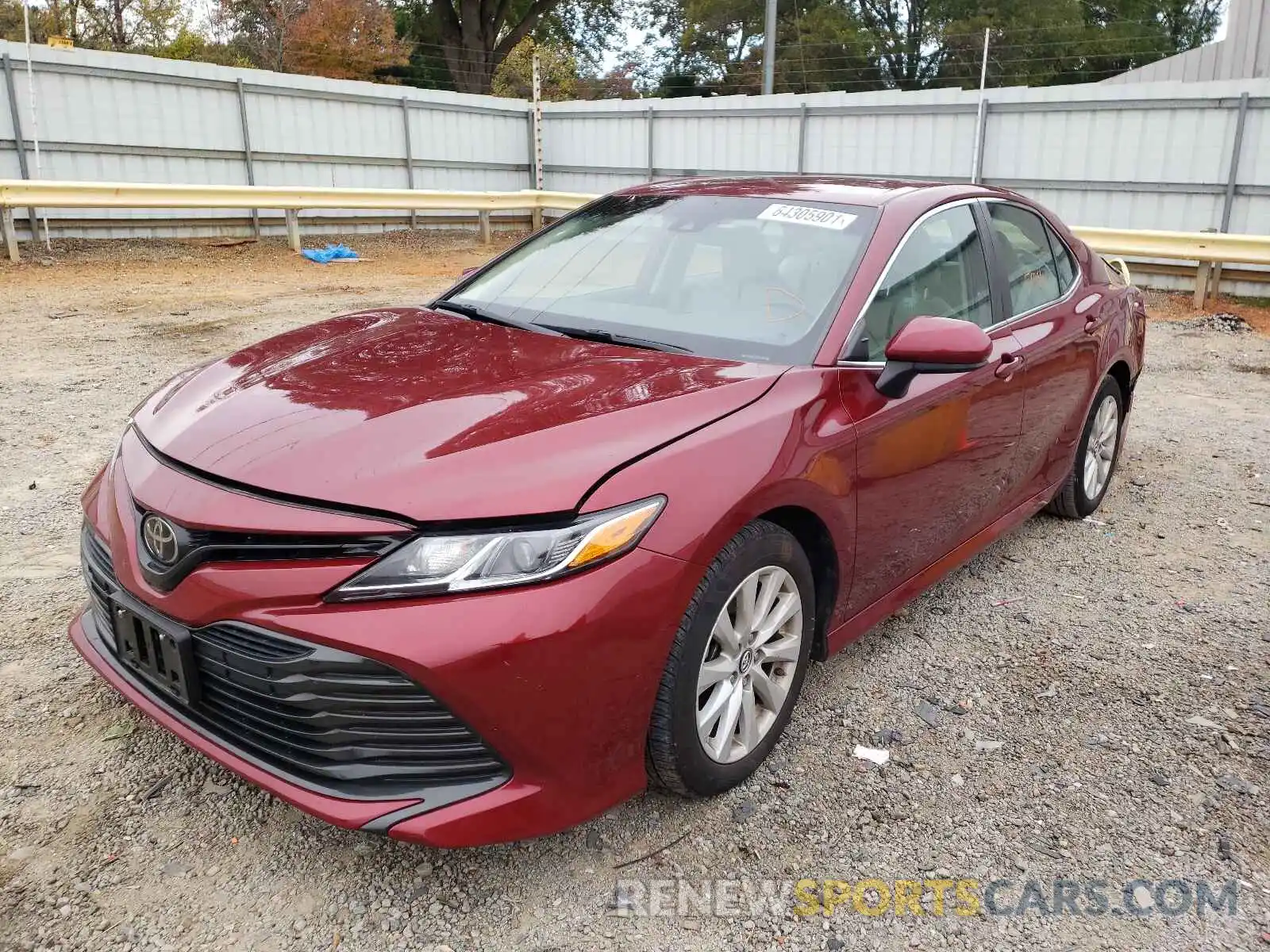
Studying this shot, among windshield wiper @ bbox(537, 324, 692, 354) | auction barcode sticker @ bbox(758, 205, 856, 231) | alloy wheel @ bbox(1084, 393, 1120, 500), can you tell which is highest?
auction barcode sticker @ bbox(758, 205, 856, 231)

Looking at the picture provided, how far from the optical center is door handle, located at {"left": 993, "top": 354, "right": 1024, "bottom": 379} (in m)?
3.47

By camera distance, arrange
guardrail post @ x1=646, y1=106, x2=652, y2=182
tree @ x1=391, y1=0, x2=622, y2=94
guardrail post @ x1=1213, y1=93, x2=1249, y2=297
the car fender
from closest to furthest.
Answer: the car fender → guardrail post @ x1=1213, y1=93, x2=1249, y2=297 → guardrail post @ x1=646, y1=106, x2=652, y2=182 → tree @ x1=391, y1=0, x2=622, y2=94

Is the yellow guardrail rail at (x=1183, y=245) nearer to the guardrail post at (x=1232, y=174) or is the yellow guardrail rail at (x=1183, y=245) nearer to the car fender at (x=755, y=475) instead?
the guardrail post at (x=1232, y=174)

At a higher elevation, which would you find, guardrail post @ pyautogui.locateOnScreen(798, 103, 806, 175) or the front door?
guardrail post @ pyautogui.locateOnScreen(798, 103, 806, 175)

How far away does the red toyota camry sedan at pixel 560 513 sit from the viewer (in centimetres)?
→ 199

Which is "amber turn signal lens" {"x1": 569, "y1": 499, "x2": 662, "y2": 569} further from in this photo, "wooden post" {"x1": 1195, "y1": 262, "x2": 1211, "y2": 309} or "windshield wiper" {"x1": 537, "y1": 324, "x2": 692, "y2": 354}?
"wooden post" {"x1": 1195, "y1": 262, "x2": 1211, "y2": 309}

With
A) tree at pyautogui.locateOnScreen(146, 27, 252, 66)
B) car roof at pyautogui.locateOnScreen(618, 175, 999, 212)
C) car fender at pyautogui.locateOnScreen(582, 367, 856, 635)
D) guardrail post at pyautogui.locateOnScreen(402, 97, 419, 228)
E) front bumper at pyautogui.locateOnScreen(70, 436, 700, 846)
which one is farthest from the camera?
tree at pyautogui.locateOnScreen(146, 27, 252, 66)

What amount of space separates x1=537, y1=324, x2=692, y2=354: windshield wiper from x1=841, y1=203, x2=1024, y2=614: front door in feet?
1.66

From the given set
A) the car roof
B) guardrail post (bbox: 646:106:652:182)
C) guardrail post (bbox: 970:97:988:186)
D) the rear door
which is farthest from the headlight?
guardrail post (bbox: 646:106:652:182)

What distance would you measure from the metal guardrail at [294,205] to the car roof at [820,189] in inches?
348

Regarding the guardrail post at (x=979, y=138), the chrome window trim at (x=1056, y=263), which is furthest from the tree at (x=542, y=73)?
the chrome window trim at (x=1056, y=263)

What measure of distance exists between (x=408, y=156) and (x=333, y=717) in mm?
16298

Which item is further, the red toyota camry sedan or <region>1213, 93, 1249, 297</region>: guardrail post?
<region>1213, 93, 1249, 297</region>: guardrail post

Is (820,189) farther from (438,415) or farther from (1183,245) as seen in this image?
(1183,245)
